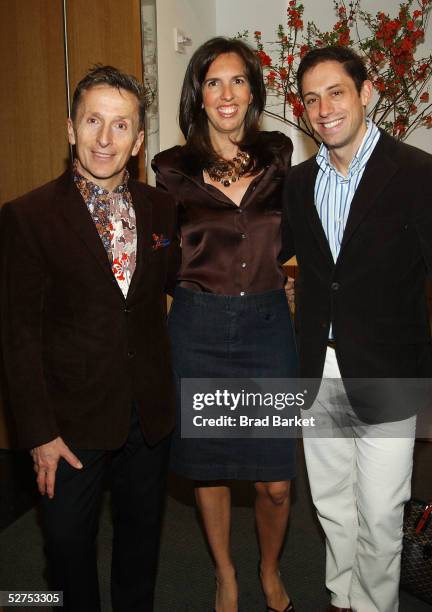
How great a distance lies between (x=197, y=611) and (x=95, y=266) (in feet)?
4.71

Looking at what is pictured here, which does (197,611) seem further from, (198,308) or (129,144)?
(129,144)

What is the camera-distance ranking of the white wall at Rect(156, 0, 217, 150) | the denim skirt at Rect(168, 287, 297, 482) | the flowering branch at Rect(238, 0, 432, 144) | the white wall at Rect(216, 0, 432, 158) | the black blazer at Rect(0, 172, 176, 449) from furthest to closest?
the white wall at Rect(216, 0, 432, 158)
the flowering branch at Rect(238, 0, 432, 144)
the white wall at Rect(156, 0, 217, 150)
the denim skirt at Rect(168, 287, 297, 482)
the black blazer at Rect(0, 172, 176, 449)

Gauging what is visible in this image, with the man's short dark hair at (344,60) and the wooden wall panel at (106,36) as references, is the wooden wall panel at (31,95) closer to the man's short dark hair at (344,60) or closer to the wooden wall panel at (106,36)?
the wooden wall panel at (106,36)

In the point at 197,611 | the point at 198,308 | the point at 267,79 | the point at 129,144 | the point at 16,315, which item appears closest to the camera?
the point at 16,315

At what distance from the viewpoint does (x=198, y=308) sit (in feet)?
7.06

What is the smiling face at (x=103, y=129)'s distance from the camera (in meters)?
1.73

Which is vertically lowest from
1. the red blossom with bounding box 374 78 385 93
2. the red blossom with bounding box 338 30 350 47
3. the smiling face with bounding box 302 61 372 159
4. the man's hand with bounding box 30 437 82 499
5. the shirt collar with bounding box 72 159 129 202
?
the man's hand with bounding box 30 437 82 499

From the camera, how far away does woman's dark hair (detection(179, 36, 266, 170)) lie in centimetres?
221

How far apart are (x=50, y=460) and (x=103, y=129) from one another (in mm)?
915

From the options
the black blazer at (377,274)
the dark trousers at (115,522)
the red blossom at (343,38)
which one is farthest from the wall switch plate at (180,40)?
the dark trousers at (115,522)

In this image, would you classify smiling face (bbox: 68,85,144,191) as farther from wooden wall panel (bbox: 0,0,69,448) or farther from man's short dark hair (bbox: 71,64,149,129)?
wooden wall panel (bbox: 0,0,69,448)

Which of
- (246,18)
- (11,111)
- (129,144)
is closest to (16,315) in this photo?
(129,144)

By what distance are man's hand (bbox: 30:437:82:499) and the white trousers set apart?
852 millimetres

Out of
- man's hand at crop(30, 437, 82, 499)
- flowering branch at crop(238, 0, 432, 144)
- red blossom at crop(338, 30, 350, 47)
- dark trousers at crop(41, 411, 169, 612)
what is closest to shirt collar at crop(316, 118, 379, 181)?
dark trousers at crop(41, 411, 169, 612)
